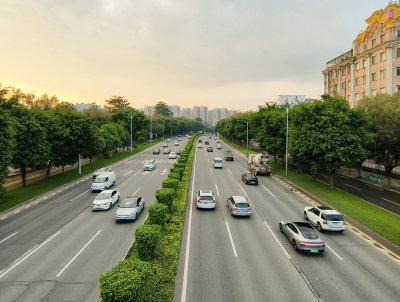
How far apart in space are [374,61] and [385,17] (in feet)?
27.7

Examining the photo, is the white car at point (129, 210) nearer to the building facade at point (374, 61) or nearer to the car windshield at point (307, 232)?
the car windshield at point (307, 232)

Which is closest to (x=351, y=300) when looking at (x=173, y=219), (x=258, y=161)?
(x=173, y=219)

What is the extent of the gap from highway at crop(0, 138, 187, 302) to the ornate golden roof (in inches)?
2274

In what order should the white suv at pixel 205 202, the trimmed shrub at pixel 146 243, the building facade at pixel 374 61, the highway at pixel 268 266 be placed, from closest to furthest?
1. the highway at pixel 268 266
2. the trimmed shrub at pixel 146 243
3. the white suv at pixel 205 202
4. the building facade at pixel 374 61

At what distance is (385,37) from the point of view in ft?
171

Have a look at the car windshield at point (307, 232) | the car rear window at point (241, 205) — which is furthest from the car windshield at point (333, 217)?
the car rear window at point (241, 205)

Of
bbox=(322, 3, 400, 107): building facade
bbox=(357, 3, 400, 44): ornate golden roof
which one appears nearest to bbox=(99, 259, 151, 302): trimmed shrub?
bbox=(322, 3, 400, 107): building facade

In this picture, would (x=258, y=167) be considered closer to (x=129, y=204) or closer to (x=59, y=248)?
(x=129, y=204)

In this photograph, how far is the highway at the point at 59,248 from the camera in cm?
1220

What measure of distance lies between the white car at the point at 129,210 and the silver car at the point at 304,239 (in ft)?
39.2

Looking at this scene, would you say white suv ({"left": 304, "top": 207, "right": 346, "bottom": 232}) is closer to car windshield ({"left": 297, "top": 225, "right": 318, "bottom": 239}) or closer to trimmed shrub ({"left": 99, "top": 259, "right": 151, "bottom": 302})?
car windshield ({"left": 297, "top": 225, "right": 318, "bottom": 239})

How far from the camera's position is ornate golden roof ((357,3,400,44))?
50978 millimetres

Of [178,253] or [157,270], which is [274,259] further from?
[157,270]

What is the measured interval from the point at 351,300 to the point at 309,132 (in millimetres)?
23312
